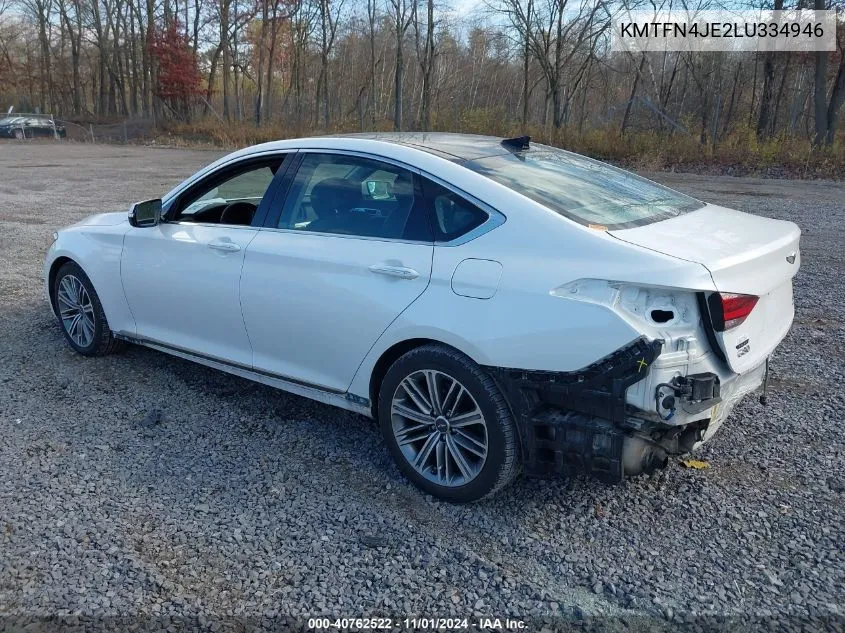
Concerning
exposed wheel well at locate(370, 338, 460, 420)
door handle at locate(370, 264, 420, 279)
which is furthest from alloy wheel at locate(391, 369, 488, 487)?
door handle at locate(370, 264, 420, 279)

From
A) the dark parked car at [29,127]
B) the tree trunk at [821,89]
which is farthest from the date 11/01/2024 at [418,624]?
the dark parked car at [29,127]

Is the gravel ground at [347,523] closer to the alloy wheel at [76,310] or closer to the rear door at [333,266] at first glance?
the alloy wheel at [76,310]

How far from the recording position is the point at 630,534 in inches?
123

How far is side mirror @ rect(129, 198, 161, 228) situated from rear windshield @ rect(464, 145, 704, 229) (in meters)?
2.26

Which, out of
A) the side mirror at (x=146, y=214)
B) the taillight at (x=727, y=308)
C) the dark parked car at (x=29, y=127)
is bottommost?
the taillight at (x=727, y=308)

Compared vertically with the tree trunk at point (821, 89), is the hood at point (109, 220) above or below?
below

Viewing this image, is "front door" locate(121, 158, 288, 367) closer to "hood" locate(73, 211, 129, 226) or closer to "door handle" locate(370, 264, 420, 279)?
"hood" locate(73, 211, 129, 226)

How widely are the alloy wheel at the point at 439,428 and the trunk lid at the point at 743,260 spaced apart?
3.38 feet

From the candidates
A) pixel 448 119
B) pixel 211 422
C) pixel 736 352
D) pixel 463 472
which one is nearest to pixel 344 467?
pixel 463 472

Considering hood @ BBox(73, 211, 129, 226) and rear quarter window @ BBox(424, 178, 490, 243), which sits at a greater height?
rear quarter window @ BBox(424, 178, 490, 243)

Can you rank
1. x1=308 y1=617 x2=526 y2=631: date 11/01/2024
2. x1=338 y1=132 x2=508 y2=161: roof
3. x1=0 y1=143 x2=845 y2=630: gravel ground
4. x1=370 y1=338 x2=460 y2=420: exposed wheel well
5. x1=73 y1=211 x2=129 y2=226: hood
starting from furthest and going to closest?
x1=73 y1=211 x2=129 y2=226: hood, x1=338 y1=132 x2=508 y2=161: roof, x1=370 y1=338 x2=460 y2=420: exposed wheel well, x1=0 y1=143 x2=845 y2=630: gravel ground, x1=308 y1=617 x2=526 y2=631: date 11/01/2024

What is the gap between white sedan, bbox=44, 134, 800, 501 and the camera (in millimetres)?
2861

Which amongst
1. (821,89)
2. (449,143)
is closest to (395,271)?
(449,143)

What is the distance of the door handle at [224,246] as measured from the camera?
13.4 feet
